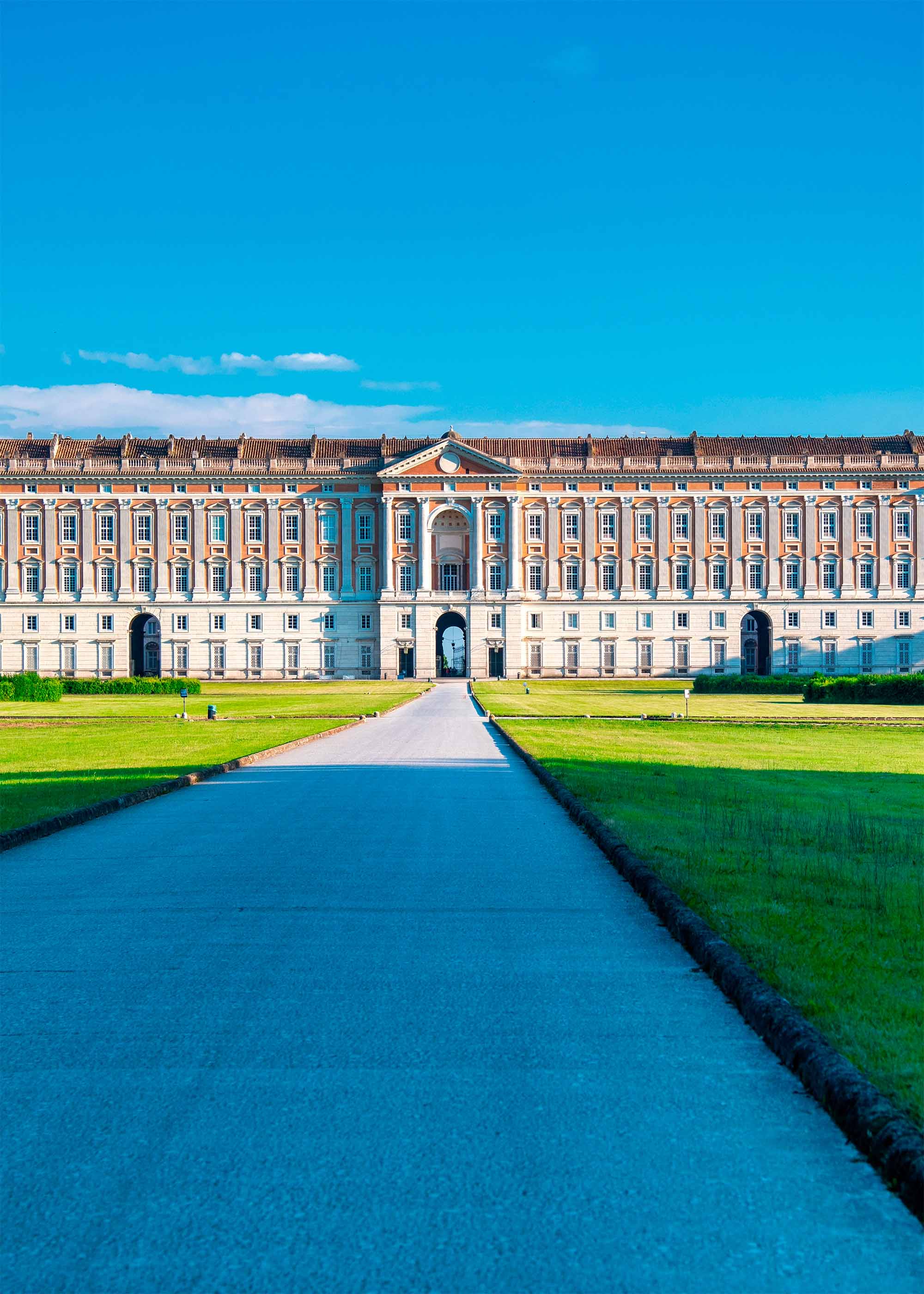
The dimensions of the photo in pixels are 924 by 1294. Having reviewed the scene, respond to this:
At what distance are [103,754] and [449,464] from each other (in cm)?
7178

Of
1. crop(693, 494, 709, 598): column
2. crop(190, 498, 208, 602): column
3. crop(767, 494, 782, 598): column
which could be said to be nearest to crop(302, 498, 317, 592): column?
crop(190, 498, 208, 602): column

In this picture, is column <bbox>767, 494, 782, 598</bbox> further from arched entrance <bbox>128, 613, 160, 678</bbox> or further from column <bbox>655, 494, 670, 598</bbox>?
arched entrance <bbox>128, 613, 160, 678</bbox>

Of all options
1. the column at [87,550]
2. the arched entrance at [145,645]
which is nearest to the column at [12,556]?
A: the column at [87,550]

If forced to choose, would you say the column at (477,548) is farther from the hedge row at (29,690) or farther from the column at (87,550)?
the hedge row at (29,690)

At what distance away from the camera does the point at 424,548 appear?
92250mm

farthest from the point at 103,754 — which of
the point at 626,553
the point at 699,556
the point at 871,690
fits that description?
the point at 699,556

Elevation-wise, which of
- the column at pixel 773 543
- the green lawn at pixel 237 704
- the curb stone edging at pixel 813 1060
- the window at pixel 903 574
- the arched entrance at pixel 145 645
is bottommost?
the green lawn at pixel 237 704

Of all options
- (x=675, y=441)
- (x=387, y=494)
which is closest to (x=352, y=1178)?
(x=387, y=494)

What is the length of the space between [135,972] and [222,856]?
423 cm

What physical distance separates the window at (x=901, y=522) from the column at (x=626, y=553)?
22.5 metres

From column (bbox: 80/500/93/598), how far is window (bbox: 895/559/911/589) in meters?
69.7

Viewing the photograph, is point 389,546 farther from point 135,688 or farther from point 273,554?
point 135,688

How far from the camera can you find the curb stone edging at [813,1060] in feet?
12.9

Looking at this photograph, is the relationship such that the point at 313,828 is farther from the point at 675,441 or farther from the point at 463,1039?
the point at 675,441
